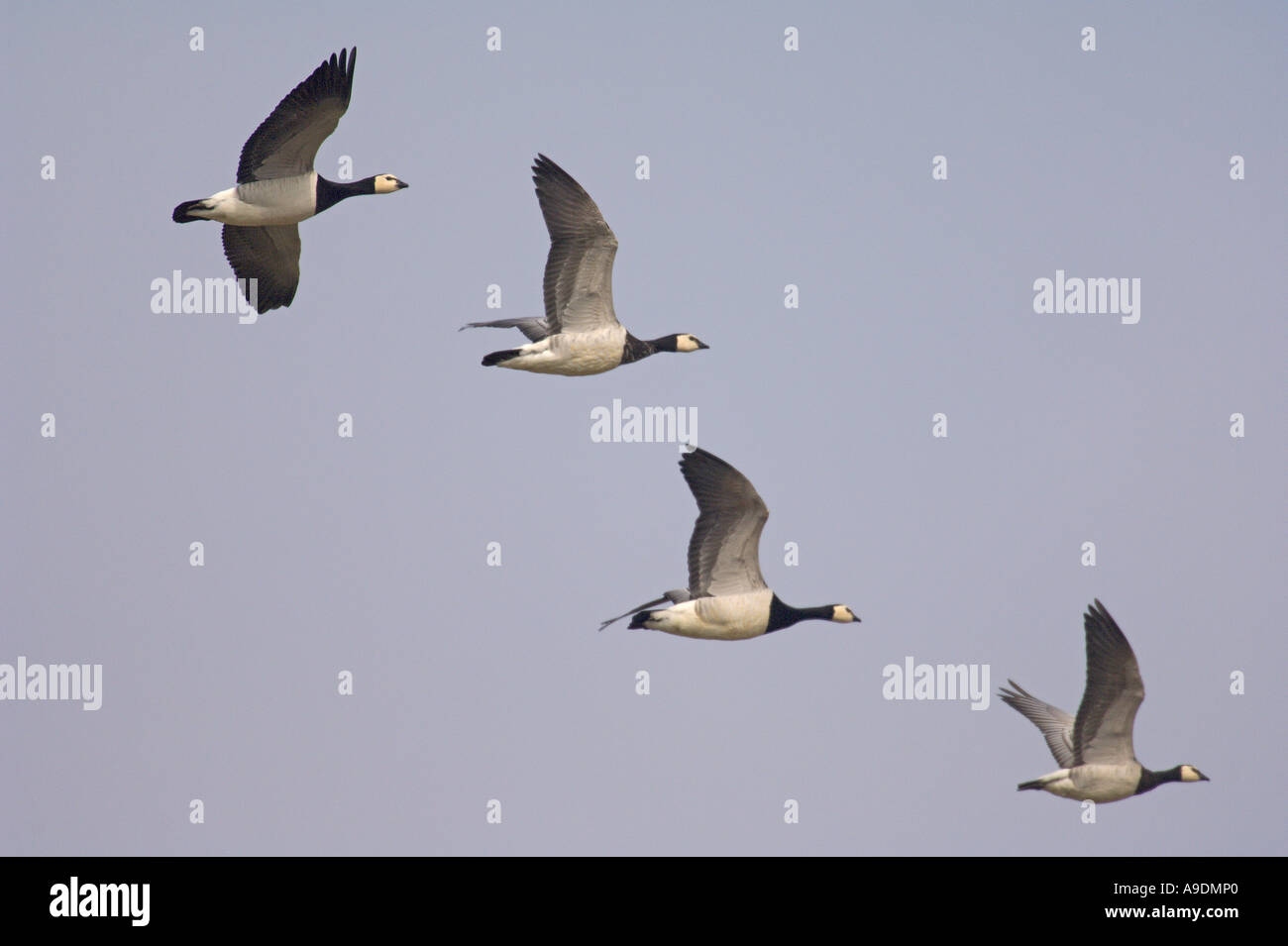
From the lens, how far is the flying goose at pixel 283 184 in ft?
89.4

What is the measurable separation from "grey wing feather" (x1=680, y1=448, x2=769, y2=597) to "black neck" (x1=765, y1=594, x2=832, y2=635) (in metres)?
0.34

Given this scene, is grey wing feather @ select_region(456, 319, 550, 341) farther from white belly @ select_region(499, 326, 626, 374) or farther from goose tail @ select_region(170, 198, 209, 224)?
goose tail @ select_region(170, 198, 209, 224)

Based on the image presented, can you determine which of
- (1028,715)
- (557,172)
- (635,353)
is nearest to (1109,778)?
(1028,715)

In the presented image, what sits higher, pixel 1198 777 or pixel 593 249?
pixel 593 249

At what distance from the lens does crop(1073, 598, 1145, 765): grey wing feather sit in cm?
2764

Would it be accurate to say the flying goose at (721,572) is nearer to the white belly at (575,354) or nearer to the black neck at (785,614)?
the black neck at (785,614)

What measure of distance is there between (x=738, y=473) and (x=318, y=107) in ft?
24.4

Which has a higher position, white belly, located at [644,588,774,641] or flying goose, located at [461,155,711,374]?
flying goose, located at [461,155,711,374]

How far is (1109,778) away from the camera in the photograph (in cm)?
2895

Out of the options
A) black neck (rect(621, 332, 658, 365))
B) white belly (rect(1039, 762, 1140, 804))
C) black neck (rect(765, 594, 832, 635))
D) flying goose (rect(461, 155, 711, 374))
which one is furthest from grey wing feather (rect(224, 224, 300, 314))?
white belly (rect(1039, 762, 1140, 804))

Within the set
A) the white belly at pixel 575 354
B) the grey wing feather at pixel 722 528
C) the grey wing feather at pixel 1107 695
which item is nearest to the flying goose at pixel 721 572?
the grey wing feather at pixel 722 528

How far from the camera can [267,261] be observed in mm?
29953

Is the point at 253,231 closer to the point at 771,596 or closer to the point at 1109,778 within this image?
the point at 771,596

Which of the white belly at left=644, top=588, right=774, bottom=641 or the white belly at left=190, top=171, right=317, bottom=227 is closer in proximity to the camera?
the white belly at left=644, top=588, right=774, bottom=641
